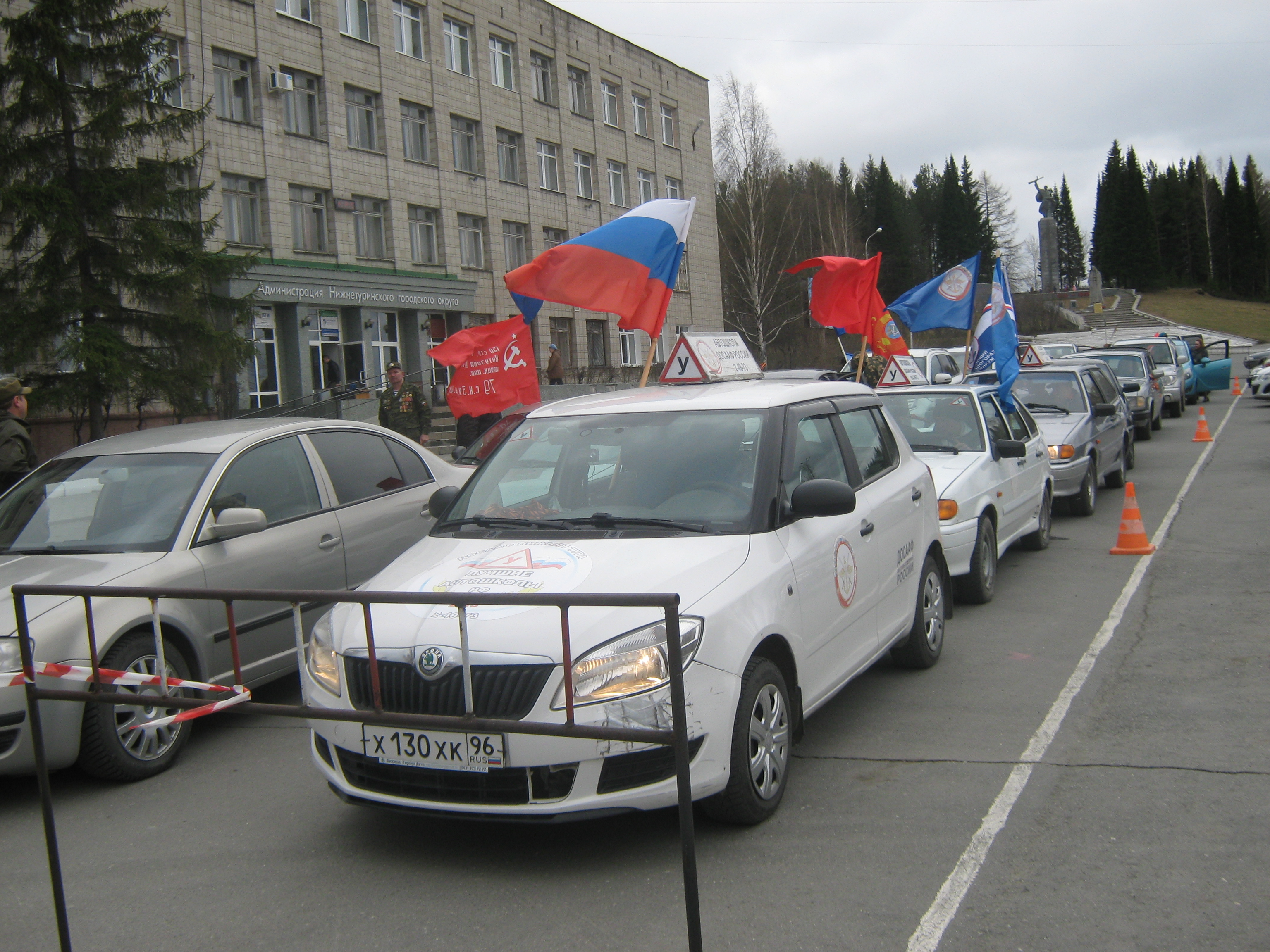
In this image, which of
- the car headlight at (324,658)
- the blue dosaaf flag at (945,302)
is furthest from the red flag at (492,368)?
the car headlight at (324,658)

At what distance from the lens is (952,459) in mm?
8672

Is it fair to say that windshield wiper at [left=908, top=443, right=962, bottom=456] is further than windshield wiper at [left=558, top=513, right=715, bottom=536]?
Yes

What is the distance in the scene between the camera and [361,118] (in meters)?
31.5

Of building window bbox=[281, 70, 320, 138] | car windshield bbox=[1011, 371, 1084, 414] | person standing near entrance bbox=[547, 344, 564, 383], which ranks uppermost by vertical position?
building window bbox=[281, 70, 320, 138]

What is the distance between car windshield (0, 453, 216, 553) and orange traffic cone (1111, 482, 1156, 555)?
25.2ft

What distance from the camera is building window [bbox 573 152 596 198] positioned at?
4088 centimetres

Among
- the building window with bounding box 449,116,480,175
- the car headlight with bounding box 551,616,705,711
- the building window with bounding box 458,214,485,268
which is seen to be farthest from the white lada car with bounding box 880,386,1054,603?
the building window with bounding box 449,116,480,175

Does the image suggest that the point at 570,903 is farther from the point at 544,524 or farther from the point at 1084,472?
the point at 1084,472

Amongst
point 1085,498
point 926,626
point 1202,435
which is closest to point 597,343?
point 1202,435

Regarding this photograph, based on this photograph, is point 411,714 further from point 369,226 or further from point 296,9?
point 296,9

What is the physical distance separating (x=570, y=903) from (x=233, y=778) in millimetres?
2282

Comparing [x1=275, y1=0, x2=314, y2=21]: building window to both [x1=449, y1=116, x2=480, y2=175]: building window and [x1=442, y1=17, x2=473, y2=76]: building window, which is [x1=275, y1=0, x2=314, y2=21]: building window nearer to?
[x1=442, y1=17, x2=473, y2=76]: building window

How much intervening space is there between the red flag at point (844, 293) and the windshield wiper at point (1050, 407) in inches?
106

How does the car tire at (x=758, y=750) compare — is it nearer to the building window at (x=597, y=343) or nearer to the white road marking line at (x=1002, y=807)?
the white road marking line at (x=1002, y=807)
